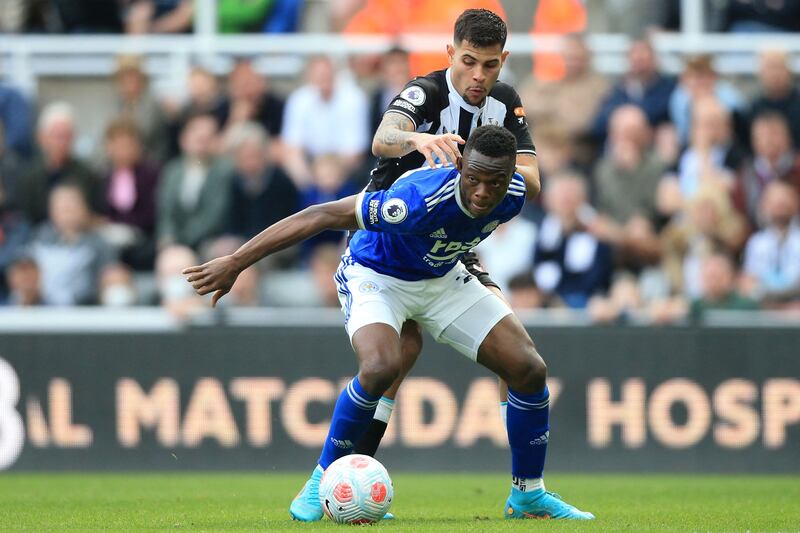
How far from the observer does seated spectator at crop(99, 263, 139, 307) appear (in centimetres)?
1397

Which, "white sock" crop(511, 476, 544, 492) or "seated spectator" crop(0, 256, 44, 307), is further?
"seated spectator" crop(0, 256, 44, 307)

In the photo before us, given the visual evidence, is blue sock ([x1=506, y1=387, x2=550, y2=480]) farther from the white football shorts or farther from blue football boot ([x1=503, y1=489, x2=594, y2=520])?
the white football shorts

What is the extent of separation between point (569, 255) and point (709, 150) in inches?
80.2

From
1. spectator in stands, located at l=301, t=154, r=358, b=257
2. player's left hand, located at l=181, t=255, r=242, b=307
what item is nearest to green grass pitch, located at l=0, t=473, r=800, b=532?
player's left hand, located at l=181, t=255, r=242, b=307

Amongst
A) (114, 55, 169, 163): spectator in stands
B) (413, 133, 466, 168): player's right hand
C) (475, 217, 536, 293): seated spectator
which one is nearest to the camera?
(413, 133, 466, 168): player's right hand

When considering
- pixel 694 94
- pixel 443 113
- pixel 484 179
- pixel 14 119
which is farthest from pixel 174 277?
pixel 484 179

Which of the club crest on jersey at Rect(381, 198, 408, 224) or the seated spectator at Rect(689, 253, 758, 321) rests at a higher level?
the club crest on jersey at Rect(381, 198, 408, 224)

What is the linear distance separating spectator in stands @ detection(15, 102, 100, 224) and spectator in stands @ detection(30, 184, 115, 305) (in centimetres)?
49

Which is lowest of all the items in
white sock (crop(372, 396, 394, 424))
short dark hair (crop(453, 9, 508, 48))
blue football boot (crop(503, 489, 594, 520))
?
blue football boot (crop(503, 489, 594, 520))

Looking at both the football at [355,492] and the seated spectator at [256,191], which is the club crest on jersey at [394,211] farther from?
the seated spectator at [256,191]

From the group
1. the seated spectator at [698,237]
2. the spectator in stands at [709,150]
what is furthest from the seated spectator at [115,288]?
the spectator in stands at [709,150]

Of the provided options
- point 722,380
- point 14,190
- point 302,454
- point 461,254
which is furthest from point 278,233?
point 14,190

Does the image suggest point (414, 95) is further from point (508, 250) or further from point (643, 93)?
point (643, 93)

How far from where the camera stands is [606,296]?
13727 mm
